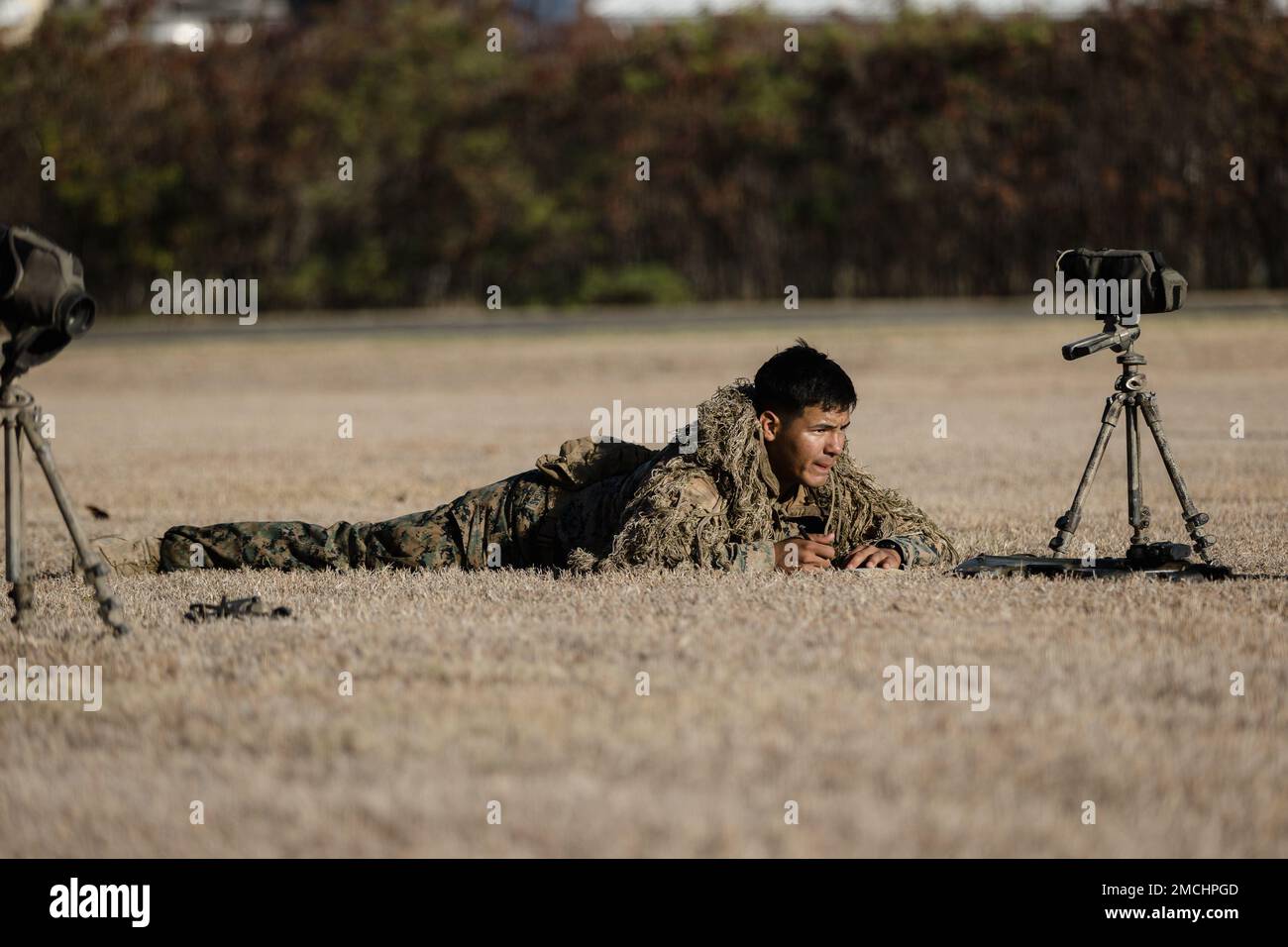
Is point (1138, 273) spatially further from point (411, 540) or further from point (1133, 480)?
point (411, 540)

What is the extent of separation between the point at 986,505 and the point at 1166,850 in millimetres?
6072

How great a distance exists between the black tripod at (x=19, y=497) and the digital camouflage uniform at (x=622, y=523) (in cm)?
191

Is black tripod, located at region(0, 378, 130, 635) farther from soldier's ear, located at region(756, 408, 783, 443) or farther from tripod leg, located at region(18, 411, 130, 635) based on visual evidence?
soldier's ear, located at region(756, 408, 783, 443)

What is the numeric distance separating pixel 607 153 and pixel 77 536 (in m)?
26.9

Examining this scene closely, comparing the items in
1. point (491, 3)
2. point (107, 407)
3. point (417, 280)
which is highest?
point (491, 3)

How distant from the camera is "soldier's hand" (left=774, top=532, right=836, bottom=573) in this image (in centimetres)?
648

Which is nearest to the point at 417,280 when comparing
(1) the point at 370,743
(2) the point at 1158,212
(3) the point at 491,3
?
(3) the point at 491,3

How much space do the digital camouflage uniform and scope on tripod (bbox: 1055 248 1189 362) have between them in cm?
118

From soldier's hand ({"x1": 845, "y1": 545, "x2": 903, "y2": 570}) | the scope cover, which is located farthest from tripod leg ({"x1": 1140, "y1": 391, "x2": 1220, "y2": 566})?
soldier's hand ({"x1": 845, "y1": 545, "x2": 903, "y2": 570})

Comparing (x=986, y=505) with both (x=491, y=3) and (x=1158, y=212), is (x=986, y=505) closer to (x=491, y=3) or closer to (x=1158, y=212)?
(x=1158, y=212)

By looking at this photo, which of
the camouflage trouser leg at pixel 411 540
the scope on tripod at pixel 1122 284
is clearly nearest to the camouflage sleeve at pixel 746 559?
the camouflage trouser leg at pixel 411 540

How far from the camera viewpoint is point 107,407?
19547mm

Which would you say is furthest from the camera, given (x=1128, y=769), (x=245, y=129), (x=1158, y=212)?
(x=245, y=129)

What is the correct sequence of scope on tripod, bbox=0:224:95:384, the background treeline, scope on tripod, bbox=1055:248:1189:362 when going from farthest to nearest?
the background treeline, scope on tripod, bbox=1055:248:1189:362, scope on tripod, bbox=0:224:95:384
